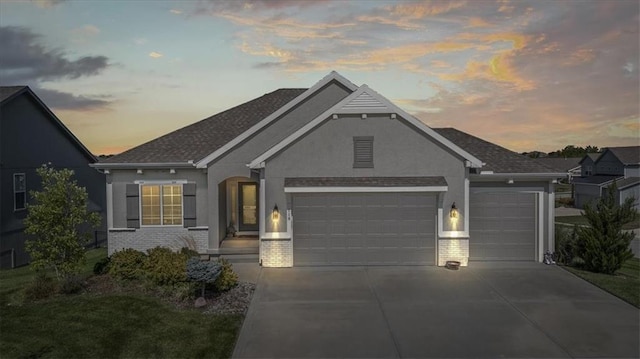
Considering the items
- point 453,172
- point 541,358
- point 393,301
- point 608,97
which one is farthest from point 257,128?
point 608,97

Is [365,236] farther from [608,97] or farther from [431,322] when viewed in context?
[608,97]

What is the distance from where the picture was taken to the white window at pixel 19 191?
19328 mm

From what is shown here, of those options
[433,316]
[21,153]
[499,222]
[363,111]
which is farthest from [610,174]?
[21,153]

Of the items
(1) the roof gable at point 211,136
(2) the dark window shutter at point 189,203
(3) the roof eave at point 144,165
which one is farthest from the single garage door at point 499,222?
(3) the roof eave at point 144,165

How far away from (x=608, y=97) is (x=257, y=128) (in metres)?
16.4

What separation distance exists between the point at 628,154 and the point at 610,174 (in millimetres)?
2910

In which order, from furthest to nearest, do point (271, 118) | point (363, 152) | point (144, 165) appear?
point (271, 118) → point (144, 165) → point (363, 152)

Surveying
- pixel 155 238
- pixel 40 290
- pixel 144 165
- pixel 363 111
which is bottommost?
pixel 40 290

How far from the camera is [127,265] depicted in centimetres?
1303

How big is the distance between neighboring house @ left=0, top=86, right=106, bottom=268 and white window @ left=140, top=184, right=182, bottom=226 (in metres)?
7.11

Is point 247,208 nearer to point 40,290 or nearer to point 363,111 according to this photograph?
point 363,111

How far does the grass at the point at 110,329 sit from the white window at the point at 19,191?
9.57 meters

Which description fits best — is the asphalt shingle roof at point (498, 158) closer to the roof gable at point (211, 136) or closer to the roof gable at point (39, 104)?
the roof gable at point (211, 136)

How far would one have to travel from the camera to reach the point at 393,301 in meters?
11.3
